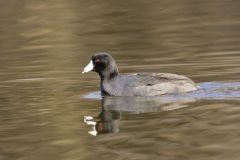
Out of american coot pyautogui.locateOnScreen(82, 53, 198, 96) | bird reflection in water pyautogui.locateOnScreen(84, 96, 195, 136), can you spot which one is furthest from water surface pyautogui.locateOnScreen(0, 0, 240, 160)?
american coot pyautogui.locateOnScreen(82, 53, 198, 96)

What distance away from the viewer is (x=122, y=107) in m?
14.4

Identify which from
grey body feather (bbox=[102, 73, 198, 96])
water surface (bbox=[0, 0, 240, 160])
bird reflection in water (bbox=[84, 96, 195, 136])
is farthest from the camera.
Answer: grey body feather (bbox=[102, 73, 198, 96])

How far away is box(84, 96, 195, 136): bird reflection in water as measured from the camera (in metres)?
12.9

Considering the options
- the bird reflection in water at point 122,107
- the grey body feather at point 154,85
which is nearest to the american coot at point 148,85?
the grey body feather at point 154,85

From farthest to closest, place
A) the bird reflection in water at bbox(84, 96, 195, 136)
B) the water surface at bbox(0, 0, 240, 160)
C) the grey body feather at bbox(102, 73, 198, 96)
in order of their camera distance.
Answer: the grey body feather at bbox(102, 73, 198, 96), the bird reflection in water at bbox(84, 96, 195, 136), the water surface at bbox(0, 0, 240, 160)

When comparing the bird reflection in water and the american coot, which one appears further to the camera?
the american coot

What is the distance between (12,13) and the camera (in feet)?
108

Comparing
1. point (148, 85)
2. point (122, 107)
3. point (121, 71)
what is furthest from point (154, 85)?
point (121, 71)

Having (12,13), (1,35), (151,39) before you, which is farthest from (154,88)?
(12,13)

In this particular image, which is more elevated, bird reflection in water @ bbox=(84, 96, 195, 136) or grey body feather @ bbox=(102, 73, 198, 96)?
grey body feather @ bbox=(102, 73, 198, 96)

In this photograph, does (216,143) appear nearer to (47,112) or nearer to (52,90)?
(47,112)

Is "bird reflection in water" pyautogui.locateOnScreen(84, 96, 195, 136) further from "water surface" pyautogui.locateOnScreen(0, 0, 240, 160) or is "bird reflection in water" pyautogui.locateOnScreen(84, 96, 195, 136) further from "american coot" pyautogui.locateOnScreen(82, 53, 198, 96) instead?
"american coot" pyautogui.locateOnScreen(82, 53, 198, 96)

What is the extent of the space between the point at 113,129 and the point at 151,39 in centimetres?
1192

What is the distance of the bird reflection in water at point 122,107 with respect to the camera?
1293 cm
